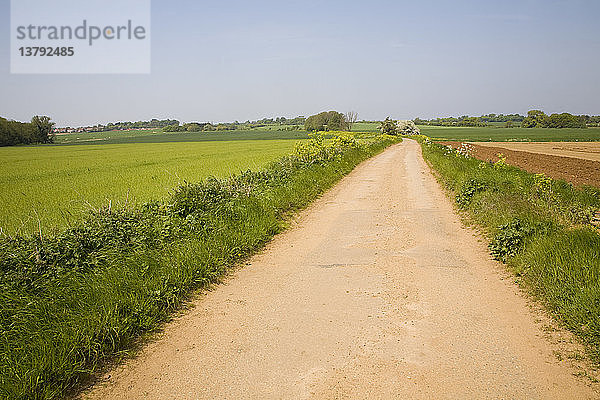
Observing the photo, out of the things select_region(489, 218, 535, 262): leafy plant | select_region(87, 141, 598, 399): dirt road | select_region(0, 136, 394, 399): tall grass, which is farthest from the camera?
select_region(489, 218, 535, 262): leafy plant

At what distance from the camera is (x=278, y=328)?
469cm

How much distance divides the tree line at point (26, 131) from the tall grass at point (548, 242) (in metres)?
71.6

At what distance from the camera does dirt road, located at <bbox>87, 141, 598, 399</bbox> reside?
11.8 ft

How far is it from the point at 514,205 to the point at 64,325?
326 inches

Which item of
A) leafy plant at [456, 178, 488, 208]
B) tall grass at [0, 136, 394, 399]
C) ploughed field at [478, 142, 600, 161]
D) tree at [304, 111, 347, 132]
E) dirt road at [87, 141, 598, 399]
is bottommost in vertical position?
dirt road at [87, 141, 598, 399]

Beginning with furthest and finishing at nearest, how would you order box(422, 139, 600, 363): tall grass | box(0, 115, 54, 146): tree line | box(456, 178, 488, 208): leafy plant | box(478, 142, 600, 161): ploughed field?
box(0, 115, 54, 146): tree line < box(478, 142, 600, 161): ploughed field < box(456, 178, 488, 208): leafy plant < box(422, 139, 600, 363): tall grass

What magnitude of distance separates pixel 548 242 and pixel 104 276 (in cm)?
598

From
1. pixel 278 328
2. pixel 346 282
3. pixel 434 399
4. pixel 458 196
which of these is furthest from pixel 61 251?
pixel 458 196

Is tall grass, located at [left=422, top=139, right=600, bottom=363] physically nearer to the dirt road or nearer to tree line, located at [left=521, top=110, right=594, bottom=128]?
the dirt road

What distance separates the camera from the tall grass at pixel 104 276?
3730 millimetres

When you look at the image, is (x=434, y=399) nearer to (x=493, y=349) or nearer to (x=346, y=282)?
(x=493, y=349)

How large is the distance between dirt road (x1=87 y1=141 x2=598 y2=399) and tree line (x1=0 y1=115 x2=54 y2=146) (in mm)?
72019

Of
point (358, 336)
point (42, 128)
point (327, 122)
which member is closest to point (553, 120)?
point (327, 122)

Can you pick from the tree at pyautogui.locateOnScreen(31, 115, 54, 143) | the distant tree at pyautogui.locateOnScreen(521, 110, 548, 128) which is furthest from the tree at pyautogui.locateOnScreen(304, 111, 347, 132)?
the distant tree at pyautogui.locateOnScreen(521, 110, 548, 128)
